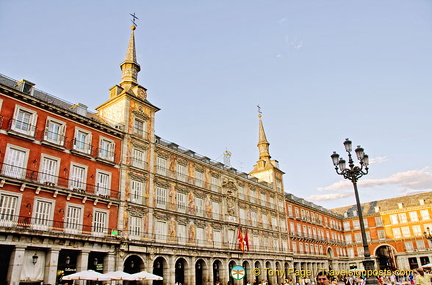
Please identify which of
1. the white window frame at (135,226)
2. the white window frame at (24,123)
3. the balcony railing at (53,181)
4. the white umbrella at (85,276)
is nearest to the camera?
the white umbrella at (85,276)

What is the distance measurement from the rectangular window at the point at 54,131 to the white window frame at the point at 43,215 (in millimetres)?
4397

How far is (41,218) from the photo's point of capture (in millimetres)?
22438

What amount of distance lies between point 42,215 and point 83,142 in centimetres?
655

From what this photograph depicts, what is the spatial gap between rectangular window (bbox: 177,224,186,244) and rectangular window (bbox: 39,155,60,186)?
1312 cm

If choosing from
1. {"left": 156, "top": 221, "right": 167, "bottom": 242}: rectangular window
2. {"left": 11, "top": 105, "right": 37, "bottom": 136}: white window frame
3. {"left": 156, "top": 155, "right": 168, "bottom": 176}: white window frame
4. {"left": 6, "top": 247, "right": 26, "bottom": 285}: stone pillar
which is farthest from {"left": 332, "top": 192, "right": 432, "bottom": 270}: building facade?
{"left": 11, "top": 105, "right": 37, "bottom": 136}: white window frame

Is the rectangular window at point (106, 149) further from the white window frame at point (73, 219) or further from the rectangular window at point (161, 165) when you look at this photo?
the rectangular window at point (161, 165)

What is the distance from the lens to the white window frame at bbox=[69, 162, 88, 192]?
81.9ft

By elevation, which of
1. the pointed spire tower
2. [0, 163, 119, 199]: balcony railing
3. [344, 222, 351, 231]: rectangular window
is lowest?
[0, 163, 119, 199]: balcony railing

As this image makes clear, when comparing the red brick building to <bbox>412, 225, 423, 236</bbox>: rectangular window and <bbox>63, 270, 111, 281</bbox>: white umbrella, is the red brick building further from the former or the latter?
<bbox>412, 225, 423, 236</bbox>: rectangular window

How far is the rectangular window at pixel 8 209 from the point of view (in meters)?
20.5

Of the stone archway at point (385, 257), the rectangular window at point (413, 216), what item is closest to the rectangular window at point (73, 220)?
the stone archway at point (385, 257)

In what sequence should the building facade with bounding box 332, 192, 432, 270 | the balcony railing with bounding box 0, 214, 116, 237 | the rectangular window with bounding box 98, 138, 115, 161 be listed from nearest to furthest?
1. the balcony railing with bounding box 0, 214, 116, 237
2. the rectangular window with bounding box 98, 138, 115, 161
3. the building facade with bounding box 332, 192, 432, 270

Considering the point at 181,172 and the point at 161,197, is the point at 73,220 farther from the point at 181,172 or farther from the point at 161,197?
the point at 181,172

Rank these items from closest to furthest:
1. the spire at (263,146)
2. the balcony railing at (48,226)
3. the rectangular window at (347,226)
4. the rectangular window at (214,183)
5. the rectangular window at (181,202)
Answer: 1. the balcony railing at (48,226)
2. the rectangular window at (181,202)
3. the rectangular window at (214,183)
4. the spire at (263,146)
5. the rectangular window at (347,226)
